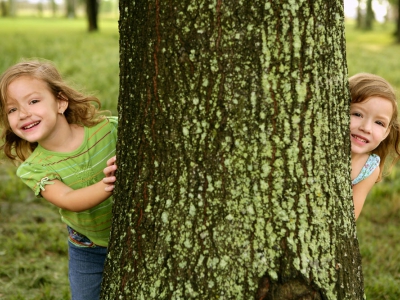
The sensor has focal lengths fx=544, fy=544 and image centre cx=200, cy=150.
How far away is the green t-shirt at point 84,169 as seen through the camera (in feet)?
8.45

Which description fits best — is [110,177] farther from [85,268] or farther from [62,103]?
[85,268]

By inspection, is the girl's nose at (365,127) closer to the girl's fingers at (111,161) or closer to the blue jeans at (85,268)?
the girl's fingers at (111,161)

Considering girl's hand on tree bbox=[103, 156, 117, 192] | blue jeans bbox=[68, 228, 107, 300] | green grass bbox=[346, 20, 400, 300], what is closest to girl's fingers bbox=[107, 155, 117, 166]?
girl's hand on tree bbox=[103, 156, 117, 192]

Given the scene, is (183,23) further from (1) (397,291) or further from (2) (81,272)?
(1) (397,291)

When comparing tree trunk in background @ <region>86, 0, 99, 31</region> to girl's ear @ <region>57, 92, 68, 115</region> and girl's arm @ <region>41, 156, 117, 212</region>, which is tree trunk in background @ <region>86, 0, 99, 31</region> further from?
girl's arm @ <region>41, 156, 117, 212</region>

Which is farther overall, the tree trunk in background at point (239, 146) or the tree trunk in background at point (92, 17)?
the tree trunk in background at point (92, 17)

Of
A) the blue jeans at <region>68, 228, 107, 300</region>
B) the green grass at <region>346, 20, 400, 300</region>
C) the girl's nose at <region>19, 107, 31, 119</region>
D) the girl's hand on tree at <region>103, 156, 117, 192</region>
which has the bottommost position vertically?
the green grass at <region>346, 20, 400, 300</region>

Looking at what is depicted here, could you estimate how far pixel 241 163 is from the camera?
6.63 feet

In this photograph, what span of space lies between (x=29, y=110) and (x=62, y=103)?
8.9 inches

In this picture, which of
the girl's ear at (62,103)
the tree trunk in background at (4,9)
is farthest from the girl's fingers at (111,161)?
the tree trunk in background at (4,9)

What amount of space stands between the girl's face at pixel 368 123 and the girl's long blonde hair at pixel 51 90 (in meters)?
1.29

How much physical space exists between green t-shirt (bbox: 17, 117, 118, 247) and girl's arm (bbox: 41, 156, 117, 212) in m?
0.07

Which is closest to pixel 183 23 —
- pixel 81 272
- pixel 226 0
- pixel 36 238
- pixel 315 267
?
pixel 226 0

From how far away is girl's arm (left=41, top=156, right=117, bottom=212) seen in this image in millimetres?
2414
